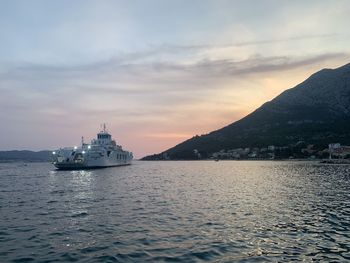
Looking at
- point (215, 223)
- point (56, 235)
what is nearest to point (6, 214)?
point (56, 235)

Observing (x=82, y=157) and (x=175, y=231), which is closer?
(x=175, y=231)

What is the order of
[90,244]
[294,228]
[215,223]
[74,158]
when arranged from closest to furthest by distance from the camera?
1. [90,244]
2. [294,228]
3. [215,223]
4. [74,158]

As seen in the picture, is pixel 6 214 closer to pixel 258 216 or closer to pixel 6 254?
pixel 6 254

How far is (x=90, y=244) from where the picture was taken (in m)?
24.0

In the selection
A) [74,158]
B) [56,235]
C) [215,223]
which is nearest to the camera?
[56,235]

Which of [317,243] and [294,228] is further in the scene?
[294,228]

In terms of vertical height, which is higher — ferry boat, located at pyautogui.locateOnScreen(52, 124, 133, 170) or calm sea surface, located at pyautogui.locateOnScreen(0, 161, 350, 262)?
ferry boat, located at pyautogui.locateOnScreen(52, 124, 133, 170)

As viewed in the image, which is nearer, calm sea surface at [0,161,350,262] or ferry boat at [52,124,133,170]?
calm sea surface at [0,161,350,262]

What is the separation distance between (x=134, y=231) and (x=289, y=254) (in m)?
11.4

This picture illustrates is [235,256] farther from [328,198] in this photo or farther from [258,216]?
[328,198]

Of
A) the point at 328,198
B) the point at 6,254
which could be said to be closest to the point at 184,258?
the point at 6,254

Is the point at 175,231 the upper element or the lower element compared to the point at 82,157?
lower

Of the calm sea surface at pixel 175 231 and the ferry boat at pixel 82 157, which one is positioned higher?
the ferry boat at pixel 82 157

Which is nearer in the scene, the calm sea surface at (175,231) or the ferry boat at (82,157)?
the calm sea surface at (175,231)
